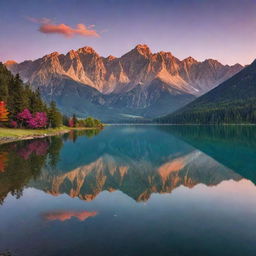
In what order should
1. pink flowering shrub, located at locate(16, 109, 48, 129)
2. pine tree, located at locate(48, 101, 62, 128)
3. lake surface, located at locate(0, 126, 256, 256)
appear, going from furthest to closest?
pine tree, located at locate(48, 101, 62, 128)
pink flowering shrub, located at locate(16, 109, 48, 129)
lake surface, located at locate(0, 126, 256, 256)

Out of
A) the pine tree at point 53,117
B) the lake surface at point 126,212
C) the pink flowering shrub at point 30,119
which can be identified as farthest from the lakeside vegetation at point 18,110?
the lake surface at point 126,212

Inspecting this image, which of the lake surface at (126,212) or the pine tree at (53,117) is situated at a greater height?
the pine tree at (53,117)

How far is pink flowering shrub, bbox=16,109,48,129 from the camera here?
113 m

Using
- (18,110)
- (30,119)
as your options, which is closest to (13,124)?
(18,110)

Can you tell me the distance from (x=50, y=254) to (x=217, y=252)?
9073 millimetres

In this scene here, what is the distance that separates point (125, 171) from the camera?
39938 mm

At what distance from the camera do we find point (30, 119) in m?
118

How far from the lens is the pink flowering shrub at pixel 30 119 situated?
113050mm

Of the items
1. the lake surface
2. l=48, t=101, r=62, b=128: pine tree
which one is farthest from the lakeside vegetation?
the lake surface

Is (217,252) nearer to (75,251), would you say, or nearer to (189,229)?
(189,229)

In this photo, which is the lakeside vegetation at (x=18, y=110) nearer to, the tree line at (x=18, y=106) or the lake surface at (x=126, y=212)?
the tree line at (x=18, y=106)

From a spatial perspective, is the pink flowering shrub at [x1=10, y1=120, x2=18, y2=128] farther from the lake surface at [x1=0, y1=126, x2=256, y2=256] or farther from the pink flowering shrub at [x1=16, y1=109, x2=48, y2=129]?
the lake surface at [x1=0, y1=126, x2=256, y2=256]

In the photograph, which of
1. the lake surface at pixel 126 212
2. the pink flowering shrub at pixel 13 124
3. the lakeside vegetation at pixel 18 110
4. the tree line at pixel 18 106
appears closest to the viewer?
the lake surface at pixel 126 212

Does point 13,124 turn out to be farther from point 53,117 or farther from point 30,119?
point 53,117
